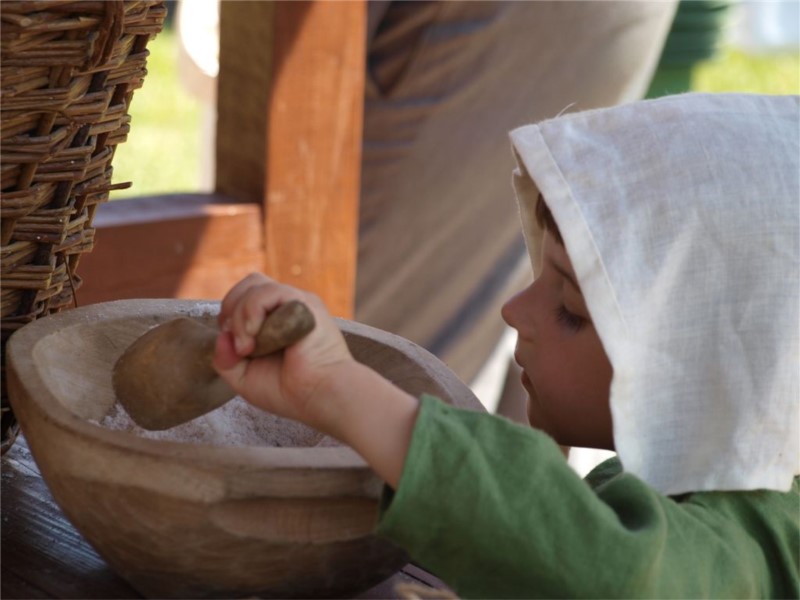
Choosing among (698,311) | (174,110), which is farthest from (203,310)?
(174,110)

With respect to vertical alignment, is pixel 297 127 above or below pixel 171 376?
above

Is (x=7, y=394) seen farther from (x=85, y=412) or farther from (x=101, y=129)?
(x=101, y=129)

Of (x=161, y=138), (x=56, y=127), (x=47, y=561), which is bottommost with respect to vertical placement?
(x=47, y=561)

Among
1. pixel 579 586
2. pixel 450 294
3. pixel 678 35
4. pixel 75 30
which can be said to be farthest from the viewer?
pixel 678 35

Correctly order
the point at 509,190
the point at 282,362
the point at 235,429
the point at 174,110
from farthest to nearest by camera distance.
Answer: the point at 174,110 → the point at 509,190 → the point at 235,429 → the point at 282,362

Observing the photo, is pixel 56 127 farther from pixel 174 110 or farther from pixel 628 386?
pixel 174 110

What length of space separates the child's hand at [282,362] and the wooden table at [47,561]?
0.20m

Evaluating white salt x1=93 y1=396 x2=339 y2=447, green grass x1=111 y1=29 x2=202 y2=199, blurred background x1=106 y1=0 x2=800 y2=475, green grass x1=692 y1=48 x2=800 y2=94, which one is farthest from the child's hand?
green grass x1=692 y1=48 x2=800 y2=94

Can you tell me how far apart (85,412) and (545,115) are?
6.69 ft

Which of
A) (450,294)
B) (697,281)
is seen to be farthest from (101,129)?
(450,294)

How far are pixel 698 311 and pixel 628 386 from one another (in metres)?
0.10

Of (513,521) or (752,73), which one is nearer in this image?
(513,521)

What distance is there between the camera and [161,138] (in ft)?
22.6

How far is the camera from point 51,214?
1.14 m
